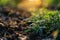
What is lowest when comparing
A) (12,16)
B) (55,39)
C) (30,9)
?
(55,39)

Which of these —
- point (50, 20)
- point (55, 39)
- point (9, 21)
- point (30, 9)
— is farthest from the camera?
point (30, 9)

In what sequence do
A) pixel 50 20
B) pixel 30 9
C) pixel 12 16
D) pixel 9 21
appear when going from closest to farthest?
1. pixel 50 20
2. pixel 9 21
3. pixel 12 16
4. pixel 30 9

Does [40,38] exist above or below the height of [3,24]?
below

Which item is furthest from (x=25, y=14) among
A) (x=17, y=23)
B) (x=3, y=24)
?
(x=3, y=24)

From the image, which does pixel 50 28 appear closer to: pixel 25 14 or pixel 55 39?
pixel 55 39

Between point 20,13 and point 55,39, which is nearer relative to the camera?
point 55,39

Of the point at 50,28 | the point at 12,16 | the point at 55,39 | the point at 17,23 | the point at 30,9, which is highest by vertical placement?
the point at 30,9

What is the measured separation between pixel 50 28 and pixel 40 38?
0.74ft

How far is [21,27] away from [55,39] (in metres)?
0.63

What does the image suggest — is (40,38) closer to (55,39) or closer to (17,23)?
(55,39)

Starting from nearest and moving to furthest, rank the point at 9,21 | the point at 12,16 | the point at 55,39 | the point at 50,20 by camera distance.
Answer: the point at 55,39 → the point at 50,20 → the point at 9,21 → the point at 12,16

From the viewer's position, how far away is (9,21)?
374 cm

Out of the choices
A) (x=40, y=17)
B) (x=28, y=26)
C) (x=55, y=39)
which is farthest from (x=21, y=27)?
(x=55, y=39)

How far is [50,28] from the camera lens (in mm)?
3395
